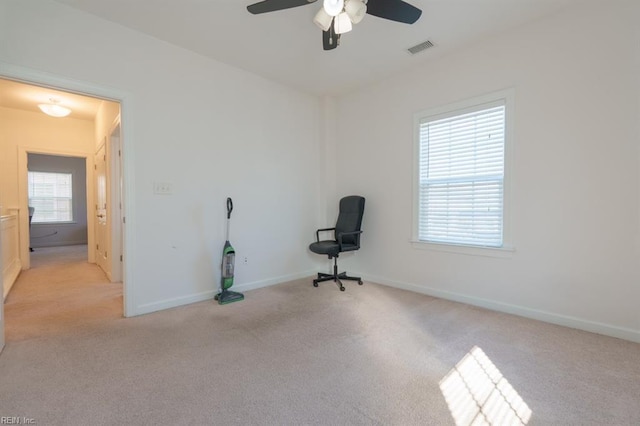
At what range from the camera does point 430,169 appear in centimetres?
340

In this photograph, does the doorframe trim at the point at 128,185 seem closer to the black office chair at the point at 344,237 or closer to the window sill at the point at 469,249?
the black office chair at the point at 344,237

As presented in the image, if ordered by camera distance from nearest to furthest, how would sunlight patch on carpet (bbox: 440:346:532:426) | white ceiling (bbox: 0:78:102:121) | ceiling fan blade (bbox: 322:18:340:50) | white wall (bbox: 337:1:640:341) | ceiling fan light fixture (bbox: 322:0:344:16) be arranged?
sunlight patch on carpet (bbox: 440:346:532:426), ceiling fan light fixture (bbox: 322:0:344:16), ceiling fan blade (bbox: 322:18:340:50), white wall (bbox: 337:1:640:341), white ceiling (bbox: 0:78:102:121)

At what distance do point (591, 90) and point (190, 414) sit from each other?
11.9ft

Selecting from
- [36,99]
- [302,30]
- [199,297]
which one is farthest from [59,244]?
[302,30]

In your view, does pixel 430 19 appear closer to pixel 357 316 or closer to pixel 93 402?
pixel 357 316

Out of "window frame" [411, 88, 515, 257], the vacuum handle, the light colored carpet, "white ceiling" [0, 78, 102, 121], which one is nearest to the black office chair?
Result: "window frame" [411, 88, 515, 257]

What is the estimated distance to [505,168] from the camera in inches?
110

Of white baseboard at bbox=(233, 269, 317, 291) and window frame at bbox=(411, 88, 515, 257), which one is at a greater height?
window frame at bbox=(411, 88, 515, 257)

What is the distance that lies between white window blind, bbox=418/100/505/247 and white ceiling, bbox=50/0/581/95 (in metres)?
0.74

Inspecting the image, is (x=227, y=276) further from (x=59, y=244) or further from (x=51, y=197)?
(x=51, y=197)

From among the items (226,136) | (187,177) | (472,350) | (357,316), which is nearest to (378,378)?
(472,350)

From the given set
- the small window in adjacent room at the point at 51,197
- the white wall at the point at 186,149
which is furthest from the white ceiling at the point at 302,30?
the small window in adjacent room at the point at 51,197

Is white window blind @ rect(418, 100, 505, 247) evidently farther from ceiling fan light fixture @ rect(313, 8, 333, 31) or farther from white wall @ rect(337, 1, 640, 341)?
Result: ceiling fan light fixture @ rect(313, 8, 333, 31)

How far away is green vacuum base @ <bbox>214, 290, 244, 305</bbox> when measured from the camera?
3143 mm
